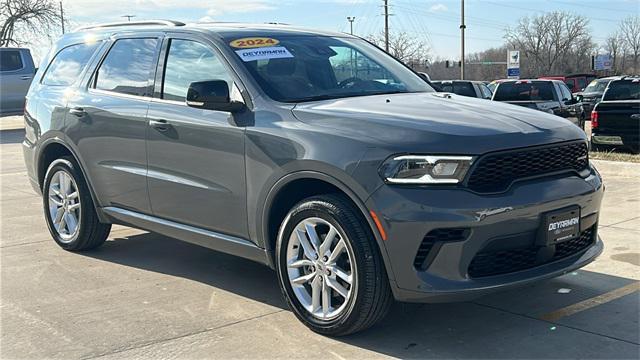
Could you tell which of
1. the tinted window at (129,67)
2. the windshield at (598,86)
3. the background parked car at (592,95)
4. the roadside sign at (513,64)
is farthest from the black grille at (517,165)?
the roadside sign at (513,64)

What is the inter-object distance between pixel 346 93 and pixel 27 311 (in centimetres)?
262

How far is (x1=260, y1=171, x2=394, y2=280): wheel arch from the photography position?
3.63m

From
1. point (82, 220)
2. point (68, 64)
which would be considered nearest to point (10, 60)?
point (68, 64)

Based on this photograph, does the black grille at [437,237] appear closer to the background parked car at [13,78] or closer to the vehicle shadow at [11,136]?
the vehicle shadow at [11,136]

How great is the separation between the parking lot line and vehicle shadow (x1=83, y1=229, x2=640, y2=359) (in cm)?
4

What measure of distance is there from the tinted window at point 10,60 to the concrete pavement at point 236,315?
54.9 ft

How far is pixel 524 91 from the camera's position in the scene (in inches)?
621

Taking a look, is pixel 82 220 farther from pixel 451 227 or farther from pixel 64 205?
pixel 451 227

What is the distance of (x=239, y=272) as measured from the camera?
212 inches

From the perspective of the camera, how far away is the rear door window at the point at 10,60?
2075 cm

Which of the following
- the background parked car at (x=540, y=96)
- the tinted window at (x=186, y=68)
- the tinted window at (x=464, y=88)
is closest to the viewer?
the tinted window at (x=186, y=68)

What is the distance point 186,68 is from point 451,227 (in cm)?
247

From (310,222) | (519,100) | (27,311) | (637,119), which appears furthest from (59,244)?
(519,100)

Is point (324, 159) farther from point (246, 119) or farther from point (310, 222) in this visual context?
point (246, 119)
